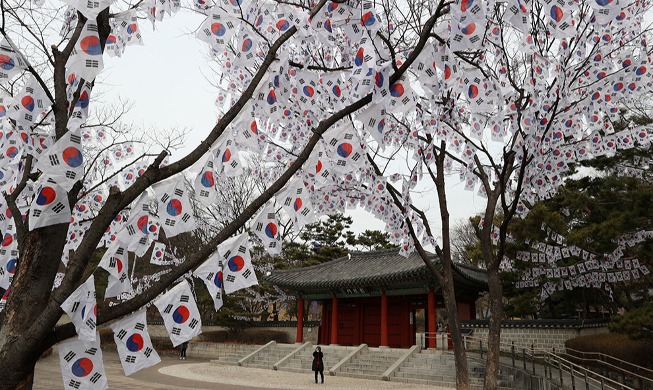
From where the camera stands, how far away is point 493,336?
8.90 m

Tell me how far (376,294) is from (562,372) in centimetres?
1104

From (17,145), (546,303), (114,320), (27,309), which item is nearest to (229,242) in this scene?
(114,320)

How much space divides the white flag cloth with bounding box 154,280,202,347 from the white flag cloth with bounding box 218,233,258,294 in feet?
0.90

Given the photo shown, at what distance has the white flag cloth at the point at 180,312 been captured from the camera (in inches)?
130

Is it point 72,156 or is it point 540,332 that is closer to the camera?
point 72,156

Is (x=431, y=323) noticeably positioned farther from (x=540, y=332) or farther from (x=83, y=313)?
(x=83, y=313)

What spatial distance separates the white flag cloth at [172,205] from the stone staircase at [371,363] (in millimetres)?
16687

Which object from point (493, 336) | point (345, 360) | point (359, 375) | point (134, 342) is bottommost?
point (359, 375)

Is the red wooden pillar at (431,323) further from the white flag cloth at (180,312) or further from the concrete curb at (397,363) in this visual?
the white flag cloth at (180,312)

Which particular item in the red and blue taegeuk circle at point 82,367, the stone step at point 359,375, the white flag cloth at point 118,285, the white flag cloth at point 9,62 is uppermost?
the white flag cloth at point 9,62

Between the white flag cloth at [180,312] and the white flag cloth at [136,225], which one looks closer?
the white flag cloth at [180,312]

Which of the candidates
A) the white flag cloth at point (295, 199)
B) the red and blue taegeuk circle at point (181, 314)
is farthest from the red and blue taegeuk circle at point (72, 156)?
the white flag cloth at point (295, 199)

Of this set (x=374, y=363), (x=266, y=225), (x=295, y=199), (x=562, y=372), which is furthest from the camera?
(x=374, y=363)

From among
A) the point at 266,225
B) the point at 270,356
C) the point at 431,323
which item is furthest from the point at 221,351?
the point at 266,225
